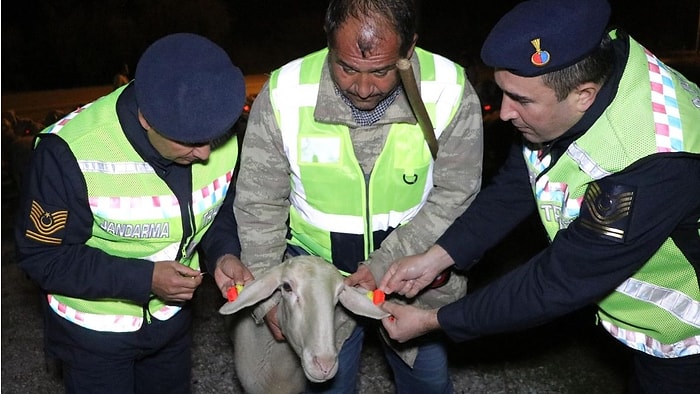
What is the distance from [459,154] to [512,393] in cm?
235

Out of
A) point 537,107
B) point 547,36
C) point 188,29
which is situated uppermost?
point 547,36

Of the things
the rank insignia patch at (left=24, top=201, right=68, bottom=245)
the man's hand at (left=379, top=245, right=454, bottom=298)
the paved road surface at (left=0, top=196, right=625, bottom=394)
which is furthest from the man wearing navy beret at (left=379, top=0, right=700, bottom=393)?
the paved road surface at (left=0, top=196, right=625, bottom=394)

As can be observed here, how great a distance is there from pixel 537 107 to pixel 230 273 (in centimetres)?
146

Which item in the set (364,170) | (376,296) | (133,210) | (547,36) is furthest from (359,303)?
(547,36)

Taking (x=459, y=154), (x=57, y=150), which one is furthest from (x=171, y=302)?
(x=459, y=154)

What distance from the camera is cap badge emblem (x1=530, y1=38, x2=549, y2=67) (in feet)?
8.20

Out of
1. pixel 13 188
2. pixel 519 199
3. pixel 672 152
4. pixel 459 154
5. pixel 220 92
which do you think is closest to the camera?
pixel 672 152

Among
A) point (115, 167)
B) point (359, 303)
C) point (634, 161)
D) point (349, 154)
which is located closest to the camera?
point (634, 161)

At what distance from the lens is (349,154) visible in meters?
3.01

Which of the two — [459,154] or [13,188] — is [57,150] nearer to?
[459,154]

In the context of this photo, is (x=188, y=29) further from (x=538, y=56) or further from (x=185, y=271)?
(x=538, y=56)

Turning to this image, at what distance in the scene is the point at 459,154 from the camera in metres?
3.08

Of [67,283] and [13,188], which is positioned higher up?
[67,283]

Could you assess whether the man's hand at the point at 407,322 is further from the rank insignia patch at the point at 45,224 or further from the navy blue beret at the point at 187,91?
the rank insignia patch at the point at 45,224
